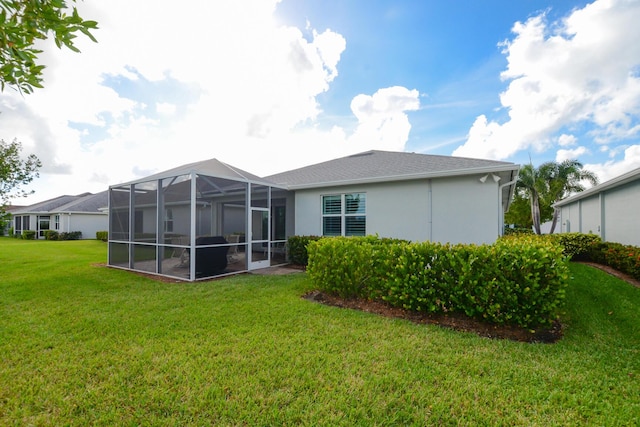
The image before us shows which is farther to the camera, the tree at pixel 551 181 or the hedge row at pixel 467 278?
the tree at pixel 551 181

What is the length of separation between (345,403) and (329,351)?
991mm

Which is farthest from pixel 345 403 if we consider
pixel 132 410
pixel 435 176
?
pixel 435 176

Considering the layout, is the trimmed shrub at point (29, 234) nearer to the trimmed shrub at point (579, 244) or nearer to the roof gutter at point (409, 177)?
the roof gutter at point (409, 177)

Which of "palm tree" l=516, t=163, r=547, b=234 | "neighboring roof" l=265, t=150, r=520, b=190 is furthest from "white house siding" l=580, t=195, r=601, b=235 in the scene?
"palm tree" l=516, t=163, r=547, b=234

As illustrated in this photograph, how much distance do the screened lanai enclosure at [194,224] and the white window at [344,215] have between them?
1923 mm

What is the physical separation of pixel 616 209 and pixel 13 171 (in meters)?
21.2

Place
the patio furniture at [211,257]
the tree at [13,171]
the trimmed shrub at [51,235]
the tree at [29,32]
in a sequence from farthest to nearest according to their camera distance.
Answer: the trimmed shrub at [51,235]
the tree at [13,171]
the patio furniture at [211,257]
the tree at [29,32]

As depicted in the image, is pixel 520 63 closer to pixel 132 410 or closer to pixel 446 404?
pixel 446 404

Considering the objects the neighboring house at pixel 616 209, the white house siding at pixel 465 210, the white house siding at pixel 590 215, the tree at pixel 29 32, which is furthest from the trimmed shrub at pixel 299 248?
the white house siding at pixel 590 215

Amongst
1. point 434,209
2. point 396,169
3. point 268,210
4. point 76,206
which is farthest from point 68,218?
point 434,209

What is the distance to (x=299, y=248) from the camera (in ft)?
32.4

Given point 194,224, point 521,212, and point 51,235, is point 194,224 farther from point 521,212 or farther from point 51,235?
point 521,212

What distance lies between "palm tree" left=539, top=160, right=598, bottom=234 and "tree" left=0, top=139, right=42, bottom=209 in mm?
33026

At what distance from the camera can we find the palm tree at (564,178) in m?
23.3
